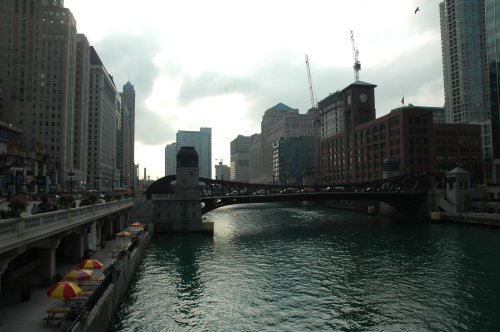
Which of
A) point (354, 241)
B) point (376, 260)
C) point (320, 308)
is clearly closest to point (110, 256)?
point (320, 308)

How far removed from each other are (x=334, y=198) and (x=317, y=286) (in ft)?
223

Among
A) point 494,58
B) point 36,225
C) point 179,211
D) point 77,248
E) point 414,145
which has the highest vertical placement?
point 494,58

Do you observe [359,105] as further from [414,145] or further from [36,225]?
[36,225]

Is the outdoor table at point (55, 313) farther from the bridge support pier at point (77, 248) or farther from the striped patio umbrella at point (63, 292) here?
the bridge support pier at point (77, 248)

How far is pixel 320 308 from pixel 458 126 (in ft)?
487

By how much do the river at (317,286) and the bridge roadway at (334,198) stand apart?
23773 millimetres

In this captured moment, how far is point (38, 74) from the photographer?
177125 millimetres

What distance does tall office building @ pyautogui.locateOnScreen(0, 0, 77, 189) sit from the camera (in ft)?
552

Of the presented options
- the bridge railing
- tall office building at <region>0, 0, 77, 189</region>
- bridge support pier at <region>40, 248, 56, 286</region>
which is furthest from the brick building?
tall office building at <region>0, 0, 77, 189</region>

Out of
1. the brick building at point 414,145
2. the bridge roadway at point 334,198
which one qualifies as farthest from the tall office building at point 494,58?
the bridge roadway at point 334,198

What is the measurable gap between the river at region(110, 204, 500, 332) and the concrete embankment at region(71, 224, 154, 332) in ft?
3.34

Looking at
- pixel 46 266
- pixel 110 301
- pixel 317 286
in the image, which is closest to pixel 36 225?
pixel 46 266

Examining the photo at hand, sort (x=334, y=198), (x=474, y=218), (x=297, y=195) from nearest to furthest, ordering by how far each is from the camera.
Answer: (x=474, y=218) → (x=297, y=195) → (x=334, y=198)

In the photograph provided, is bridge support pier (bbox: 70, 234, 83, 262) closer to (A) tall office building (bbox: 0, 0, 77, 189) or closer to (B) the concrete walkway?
(B) the concrete walkway
